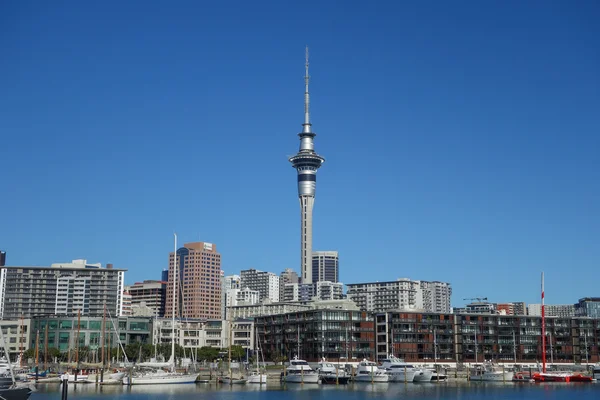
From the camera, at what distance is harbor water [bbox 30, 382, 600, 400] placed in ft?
375

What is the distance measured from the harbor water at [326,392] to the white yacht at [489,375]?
7.96 metres

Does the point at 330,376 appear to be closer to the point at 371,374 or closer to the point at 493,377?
the point at 371,374

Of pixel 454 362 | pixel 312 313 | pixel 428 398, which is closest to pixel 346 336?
pixel 312 313

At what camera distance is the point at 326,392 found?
126062mm

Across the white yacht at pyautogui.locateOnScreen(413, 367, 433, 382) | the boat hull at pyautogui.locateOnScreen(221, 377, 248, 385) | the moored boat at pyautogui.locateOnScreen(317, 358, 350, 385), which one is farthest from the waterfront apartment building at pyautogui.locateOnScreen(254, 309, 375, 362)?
the boat hull at pyautogui.locateOnScreen(221, 377, 248, 385)

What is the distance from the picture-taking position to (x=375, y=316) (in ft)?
655

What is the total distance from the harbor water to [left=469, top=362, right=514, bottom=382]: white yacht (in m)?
7.96

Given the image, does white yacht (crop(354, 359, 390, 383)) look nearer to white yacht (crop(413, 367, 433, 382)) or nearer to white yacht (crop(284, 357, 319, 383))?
white yacht (crop(413, 367, 433, 382))

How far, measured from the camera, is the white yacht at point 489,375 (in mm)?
157750

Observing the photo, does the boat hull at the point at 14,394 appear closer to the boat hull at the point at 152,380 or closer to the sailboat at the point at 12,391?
the sailboat at the point at 12,391

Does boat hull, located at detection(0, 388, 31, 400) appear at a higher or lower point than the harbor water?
higher

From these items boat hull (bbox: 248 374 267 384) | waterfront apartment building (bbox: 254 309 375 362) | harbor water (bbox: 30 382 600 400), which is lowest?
harbor water (bbox: 30 382 600 400)

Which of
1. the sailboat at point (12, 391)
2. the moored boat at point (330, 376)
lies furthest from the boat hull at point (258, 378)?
the sailboat at point (12, 391)

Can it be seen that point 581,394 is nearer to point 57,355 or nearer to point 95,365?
point 95,365
